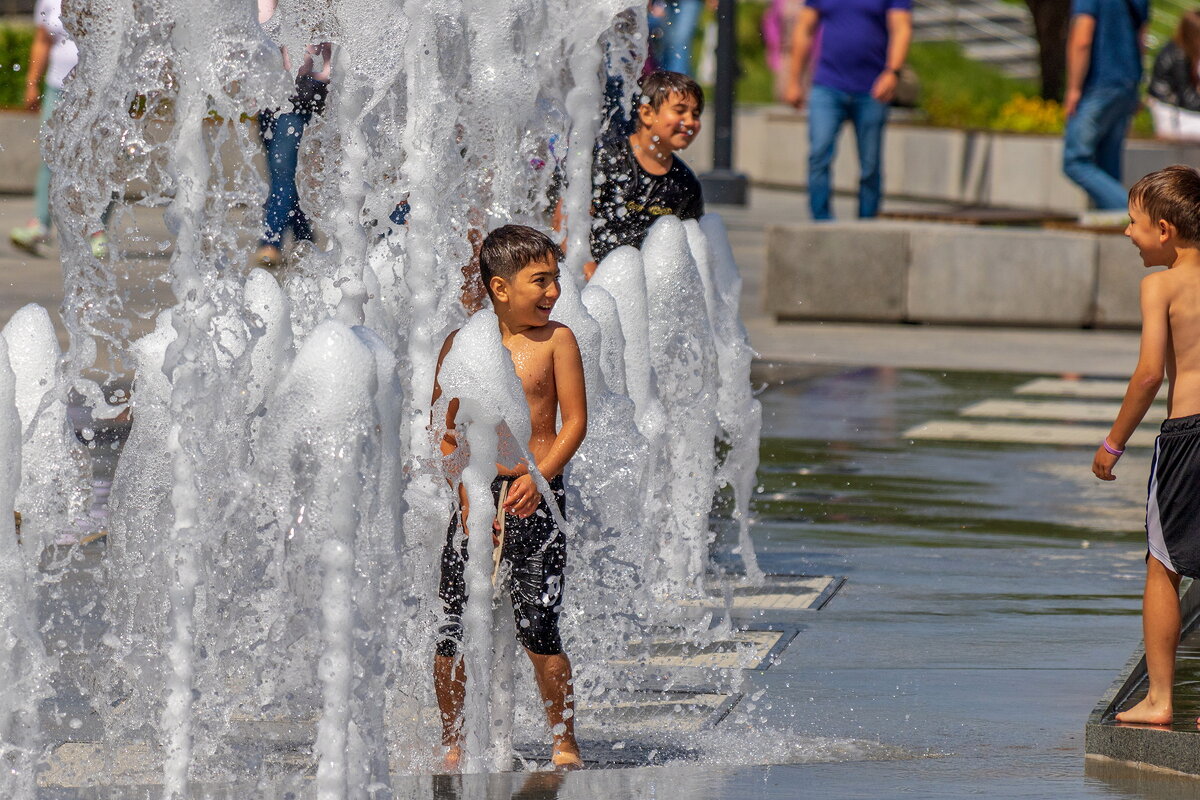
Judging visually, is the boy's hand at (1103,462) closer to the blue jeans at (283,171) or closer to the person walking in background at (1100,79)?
the blue jeans at (283,171)

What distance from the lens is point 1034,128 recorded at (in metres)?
20.8

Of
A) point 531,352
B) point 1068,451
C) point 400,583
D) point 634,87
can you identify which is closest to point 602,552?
point 531,352

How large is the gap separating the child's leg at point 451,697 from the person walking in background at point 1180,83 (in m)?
15.3

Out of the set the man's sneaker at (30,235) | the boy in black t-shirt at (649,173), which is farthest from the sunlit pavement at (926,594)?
the man's sneaker at (30,235)

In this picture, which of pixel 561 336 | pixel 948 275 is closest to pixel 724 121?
pixel 948 275

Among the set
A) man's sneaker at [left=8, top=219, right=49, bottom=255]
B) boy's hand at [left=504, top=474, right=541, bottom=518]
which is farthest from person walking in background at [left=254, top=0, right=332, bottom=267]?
boy's hand at [left=504, top=474, right=541, bottom=518]

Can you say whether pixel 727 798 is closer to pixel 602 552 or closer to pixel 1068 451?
pixel 602 552

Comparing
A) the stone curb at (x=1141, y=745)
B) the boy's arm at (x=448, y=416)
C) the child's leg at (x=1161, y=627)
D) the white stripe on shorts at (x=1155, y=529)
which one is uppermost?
the boy's arm at (x=448, y=416)

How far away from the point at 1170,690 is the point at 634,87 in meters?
3.42

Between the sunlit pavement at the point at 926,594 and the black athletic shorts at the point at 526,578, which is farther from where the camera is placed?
the black athletic shorts at the point at 526,578

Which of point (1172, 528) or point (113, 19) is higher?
point (113, 19)

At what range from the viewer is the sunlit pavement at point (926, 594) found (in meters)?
4.44

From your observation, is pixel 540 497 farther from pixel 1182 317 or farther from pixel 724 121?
pixel 724 121

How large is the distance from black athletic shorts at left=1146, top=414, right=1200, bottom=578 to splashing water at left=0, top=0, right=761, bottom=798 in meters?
1.37
